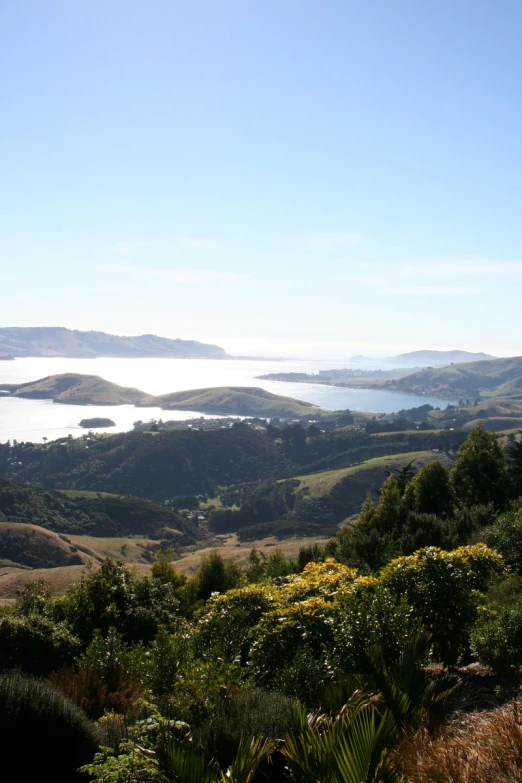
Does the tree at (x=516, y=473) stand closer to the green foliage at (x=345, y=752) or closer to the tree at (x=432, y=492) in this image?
the tree at (x=432, y=492)

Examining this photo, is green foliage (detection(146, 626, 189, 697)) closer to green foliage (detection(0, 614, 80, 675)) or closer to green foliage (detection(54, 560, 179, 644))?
green foliage (detection(0, 614, 80, 675))

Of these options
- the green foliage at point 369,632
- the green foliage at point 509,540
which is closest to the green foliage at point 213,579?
the green foliage at point 509,540

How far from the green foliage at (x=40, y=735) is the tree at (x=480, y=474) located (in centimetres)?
3250

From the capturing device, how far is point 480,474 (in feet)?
121

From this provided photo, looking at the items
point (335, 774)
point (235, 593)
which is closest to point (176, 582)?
point (235, 593)

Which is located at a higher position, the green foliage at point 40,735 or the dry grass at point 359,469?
the green foliage at point 40,735

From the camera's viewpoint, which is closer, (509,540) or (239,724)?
(239,724)

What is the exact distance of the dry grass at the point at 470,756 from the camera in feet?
15.5

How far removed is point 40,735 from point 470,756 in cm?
533

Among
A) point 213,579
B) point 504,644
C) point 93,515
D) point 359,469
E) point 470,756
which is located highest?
point 470,756

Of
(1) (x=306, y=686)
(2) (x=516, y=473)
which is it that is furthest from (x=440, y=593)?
(2) (x=516, y=473)

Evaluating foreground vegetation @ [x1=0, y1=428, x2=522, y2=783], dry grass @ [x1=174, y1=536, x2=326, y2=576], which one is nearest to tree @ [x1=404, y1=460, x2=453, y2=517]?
foreground vegetation @ [x1=0, y1=428, x2=522, y2=783]

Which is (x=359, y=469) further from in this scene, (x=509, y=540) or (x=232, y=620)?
(x=232, y=620)

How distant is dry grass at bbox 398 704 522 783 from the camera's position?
186 inches
